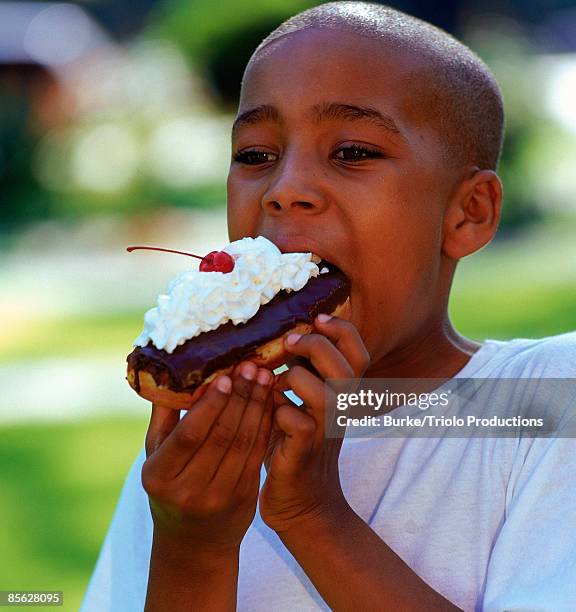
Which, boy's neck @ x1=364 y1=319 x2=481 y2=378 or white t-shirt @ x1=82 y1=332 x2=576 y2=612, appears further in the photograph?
boy's neck @ x1=364 y1=319 x2=481 y2=378

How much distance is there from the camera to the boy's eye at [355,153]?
2795 mm

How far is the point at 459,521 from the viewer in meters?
2.55

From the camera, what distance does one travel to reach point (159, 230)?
18.0m

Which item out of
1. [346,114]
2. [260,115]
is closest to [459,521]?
[346,114]

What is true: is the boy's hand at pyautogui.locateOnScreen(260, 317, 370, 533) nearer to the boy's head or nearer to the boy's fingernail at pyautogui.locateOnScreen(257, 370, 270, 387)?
the boy's fingernail at pyautogui.locateOnScreen(257, 370, 270, 387)

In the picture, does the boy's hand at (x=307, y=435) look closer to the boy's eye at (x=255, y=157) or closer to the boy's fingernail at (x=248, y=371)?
the boy's fingernail at (x=248, y=371)

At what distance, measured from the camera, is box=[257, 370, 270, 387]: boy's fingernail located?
2396mm

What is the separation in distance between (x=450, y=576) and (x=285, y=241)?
939 mm

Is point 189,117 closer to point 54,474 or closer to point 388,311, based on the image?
point 54,474

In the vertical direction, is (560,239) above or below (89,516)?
above

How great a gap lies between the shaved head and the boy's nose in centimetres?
37

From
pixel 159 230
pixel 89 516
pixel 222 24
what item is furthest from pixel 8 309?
pixel 222 24

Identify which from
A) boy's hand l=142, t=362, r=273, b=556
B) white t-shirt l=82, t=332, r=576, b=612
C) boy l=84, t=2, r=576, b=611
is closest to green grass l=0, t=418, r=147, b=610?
white t-shirt l=82, t=332, r=576, b=612

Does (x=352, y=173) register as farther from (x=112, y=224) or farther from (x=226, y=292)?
(x=112, y=224)
